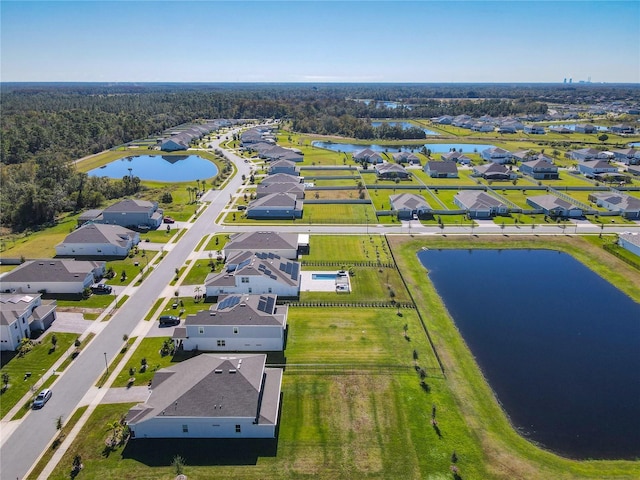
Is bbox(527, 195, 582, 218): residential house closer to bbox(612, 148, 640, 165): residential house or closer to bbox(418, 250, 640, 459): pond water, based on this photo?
bbox(418, 250, 640, 459): pond water

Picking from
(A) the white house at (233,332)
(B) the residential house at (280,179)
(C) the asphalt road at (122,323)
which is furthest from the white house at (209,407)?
(B) the residential house at (280,179)

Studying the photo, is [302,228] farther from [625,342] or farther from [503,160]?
[503,160]

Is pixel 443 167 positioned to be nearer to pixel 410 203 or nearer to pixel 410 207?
pixel 410 203

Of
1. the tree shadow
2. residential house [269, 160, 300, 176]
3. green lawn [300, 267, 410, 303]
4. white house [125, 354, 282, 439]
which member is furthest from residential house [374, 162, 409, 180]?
the tree shadow

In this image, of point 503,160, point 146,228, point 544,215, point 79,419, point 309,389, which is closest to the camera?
point 79,419

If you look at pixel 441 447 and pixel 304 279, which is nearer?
pixel 441 447

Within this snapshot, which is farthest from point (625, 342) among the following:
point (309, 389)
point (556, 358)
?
point (309, 389)
